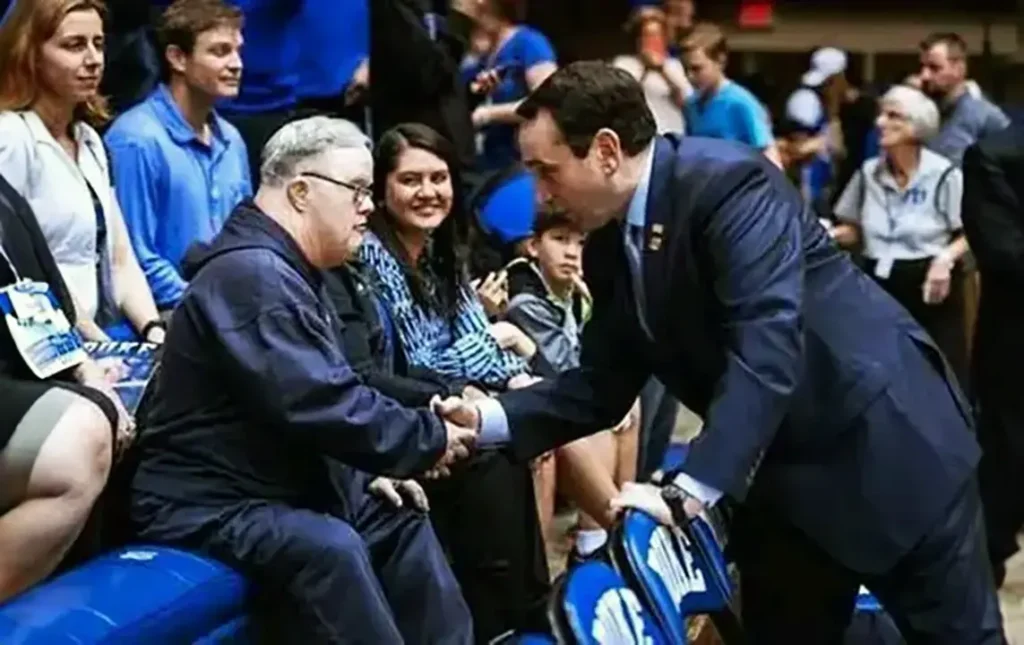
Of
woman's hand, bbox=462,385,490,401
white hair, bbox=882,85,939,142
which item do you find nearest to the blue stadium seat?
woman's hand, bbox=462,385,490,401

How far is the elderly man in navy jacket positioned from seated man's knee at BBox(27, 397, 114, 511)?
0.14 m

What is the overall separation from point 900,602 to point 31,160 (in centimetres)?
200

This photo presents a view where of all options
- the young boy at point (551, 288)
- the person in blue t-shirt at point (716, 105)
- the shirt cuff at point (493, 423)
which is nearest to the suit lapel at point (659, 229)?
the shirt cuff at point (493, 423)

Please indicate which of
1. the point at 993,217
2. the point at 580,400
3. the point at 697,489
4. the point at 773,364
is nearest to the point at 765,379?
the point at 773,364

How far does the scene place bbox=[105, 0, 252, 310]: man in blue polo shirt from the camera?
16.0 ft

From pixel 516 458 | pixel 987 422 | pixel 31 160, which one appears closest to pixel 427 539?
pixel 516 458

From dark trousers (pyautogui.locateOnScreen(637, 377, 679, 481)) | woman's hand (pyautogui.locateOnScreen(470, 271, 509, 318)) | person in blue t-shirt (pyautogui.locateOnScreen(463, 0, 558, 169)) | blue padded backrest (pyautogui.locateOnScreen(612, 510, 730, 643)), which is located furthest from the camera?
person in blue t-shirt (pyautogui.locateOnScreen(463, 0, 558, 169))

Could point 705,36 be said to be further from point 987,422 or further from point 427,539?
point 427,539

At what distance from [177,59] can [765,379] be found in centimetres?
229

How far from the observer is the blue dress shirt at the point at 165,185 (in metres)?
4.86

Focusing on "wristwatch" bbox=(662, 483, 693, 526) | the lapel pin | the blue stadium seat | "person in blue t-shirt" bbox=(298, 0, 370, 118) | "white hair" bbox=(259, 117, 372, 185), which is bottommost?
the blue stadium seat

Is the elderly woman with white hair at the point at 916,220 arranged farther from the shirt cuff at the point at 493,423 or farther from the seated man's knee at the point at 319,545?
the seated man's knee at the point at 319,545

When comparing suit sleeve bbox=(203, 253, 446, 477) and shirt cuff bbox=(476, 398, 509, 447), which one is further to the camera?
shirt cuff bbox=(476, 398, 509, 447)

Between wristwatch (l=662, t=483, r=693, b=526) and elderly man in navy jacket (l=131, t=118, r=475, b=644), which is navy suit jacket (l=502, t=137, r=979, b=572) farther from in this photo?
elderly man in navy jacket (l=131, t=118, r=475, b=644)
